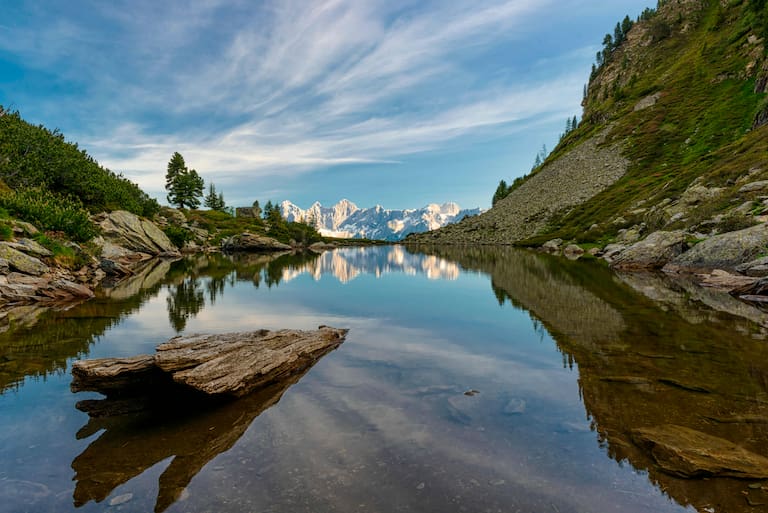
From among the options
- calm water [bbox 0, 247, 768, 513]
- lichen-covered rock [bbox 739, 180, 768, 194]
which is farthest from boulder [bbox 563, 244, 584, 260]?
calm water [bbox 0, 247, 768, 513]

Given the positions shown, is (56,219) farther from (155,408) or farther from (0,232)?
(155,408)

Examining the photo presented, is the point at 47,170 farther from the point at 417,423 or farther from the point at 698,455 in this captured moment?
the point at 698,455

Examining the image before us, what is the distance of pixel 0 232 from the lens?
1268 inches

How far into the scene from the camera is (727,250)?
36.0 metres

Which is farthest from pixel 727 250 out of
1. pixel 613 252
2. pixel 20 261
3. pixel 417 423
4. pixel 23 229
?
pixel 23 229

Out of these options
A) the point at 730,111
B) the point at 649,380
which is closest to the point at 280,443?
the point at 649,380

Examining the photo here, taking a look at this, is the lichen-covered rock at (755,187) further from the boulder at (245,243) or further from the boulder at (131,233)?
the boulder at (245,243)

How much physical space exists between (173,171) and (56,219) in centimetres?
12155

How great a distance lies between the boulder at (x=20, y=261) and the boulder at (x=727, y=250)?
5852 centimetres

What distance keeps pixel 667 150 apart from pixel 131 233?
139204 mm

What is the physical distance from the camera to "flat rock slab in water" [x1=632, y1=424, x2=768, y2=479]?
7617 mm

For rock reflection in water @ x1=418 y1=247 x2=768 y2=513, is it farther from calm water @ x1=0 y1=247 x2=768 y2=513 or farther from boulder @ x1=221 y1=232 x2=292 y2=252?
boulder @ x1=221 y1=232 x2=292 y2=252

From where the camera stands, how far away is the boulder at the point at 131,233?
7075 cm

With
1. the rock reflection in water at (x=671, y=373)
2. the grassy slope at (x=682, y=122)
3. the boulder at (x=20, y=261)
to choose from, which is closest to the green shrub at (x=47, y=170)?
the boulder at (x=20, y=261)
